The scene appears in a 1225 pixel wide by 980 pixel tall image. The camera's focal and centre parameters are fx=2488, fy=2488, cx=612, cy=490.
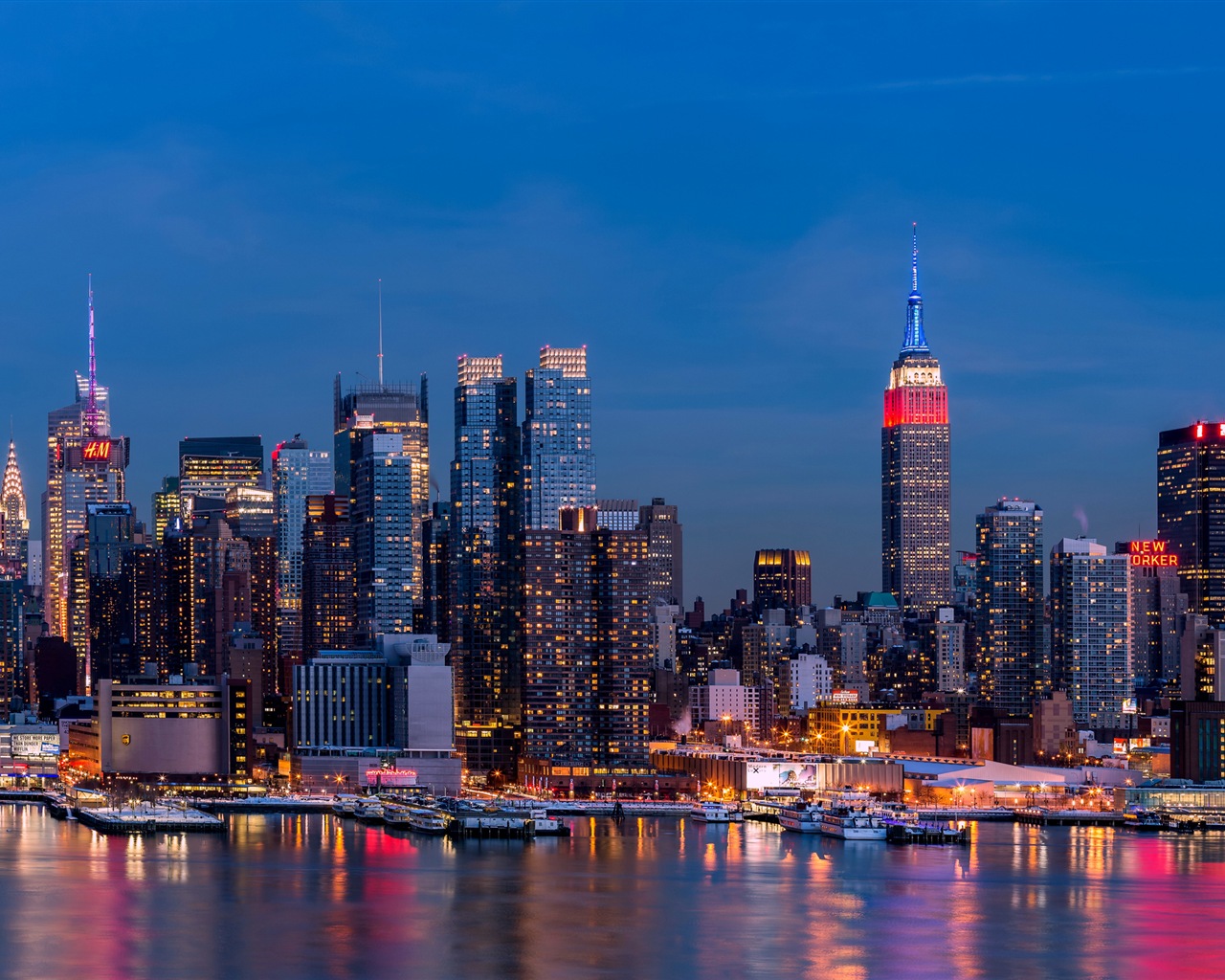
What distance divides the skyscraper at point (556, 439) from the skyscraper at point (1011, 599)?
111ft

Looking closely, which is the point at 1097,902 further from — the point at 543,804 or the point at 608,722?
the point at 608,722

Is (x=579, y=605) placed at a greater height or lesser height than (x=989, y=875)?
greater

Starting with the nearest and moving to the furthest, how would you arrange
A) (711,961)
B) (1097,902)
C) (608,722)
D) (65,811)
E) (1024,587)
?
(711,961), (1097,902), (65,811), (608,722), (1024,587)

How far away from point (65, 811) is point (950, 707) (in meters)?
79.4

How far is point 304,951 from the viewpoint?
67.9m

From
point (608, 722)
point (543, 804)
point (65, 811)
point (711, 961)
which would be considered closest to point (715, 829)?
point (543, 804)

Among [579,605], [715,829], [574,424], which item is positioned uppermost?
[574,424]

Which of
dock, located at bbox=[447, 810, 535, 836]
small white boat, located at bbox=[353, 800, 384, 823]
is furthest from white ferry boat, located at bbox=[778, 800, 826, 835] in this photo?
small white boat, located at bbox=[353, 800, 384, 823]

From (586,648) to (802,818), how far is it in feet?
A: 85.9

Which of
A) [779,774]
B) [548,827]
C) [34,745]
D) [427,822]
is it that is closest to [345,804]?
[427,822]

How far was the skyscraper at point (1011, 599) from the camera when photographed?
629ft

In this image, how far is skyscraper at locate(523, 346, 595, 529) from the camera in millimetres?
183500

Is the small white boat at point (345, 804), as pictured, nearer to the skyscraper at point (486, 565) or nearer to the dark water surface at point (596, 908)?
the skyscraper at point (486, 565)

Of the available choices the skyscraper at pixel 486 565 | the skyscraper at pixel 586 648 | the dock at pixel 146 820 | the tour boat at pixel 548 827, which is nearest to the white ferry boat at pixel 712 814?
the tour boat at pixel 548 827
